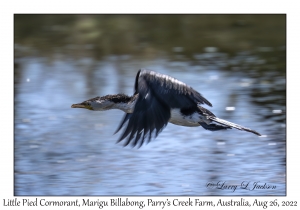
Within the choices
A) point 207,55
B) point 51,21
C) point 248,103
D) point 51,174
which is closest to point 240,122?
point 248,103

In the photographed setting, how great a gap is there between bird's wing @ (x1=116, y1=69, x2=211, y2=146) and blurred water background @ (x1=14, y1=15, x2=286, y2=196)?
30.1 inches

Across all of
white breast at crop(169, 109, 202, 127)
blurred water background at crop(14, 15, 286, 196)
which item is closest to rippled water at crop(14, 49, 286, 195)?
blurred water background at crop(14, 15, 286, 196)

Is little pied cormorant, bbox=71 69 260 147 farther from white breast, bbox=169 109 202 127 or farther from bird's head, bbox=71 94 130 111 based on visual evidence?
bird's head, bbox=71 94 130 111

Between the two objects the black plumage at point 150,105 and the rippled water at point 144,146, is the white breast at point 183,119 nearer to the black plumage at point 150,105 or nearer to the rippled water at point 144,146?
the black plumage at point 150,105

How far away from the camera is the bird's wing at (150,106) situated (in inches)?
227

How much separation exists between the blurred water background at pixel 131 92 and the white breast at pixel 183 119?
0.61 m

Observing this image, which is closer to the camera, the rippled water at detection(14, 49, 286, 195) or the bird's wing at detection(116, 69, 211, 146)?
the bird's wing at detection(116, 69, 211, 146)

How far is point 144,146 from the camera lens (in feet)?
24.0

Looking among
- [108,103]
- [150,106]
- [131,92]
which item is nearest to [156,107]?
[150,106]

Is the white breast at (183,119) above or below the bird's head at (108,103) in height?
below

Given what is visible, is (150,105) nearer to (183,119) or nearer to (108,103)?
(183,119)

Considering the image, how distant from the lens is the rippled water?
6508 mm

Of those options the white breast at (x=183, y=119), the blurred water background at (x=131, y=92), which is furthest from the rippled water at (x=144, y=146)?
the white breast at (x=183, y=119)

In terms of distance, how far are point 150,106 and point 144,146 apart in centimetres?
157
